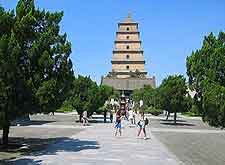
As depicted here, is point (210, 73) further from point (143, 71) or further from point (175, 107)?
point (143, 71)

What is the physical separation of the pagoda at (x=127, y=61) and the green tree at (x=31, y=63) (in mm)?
89738

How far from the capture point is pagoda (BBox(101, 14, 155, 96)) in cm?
10800

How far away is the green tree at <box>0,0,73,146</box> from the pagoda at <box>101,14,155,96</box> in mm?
89738

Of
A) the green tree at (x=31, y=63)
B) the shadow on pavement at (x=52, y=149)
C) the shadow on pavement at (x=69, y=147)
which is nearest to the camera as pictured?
the shadow on pavement at (x=52, y=149)

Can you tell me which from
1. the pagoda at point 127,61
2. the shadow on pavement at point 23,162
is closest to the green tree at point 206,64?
the shadow on pavement at point 23,162

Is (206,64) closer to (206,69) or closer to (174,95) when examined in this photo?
(206,69)

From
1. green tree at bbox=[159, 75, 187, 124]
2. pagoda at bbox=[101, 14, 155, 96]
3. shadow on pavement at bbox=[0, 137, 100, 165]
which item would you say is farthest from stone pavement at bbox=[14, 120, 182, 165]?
pagoda at bbox=[101, 14, 155, 96]

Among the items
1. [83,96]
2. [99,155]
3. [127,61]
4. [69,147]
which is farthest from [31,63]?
[127,61]

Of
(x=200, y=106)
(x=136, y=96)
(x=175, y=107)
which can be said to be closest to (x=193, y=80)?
(x=200, y=106)

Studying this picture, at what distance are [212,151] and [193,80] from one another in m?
4.60

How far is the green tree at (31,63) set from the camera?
14.8m

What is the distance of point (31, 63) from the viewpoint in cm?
1684

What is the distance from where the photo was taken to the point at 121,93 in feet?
378

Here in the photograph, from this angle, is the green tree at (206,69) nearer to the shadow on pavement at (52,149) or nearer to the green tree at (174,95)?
the shadow on pavement at (52,149)
